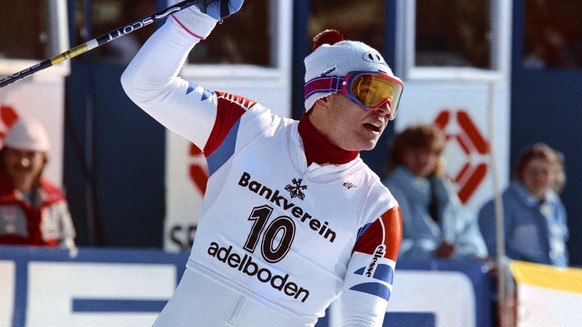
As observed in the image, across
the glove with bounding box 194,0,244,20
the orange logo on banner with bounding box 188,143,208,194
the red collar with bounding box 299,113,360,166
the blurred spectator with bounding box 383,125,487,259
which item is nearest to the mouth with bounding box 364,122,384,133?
the red collar with bounding box 299,113,360,166

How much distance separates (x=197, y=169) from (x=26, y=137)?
1126 millimetres

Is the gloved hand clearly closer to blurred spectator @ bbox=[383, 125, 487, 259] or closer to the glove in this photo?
the glove

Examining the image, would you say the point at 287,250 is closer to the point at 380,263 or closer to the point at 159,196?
the point at 380,263

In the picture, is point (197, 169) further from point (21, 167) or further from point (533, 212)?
point (533, 212)

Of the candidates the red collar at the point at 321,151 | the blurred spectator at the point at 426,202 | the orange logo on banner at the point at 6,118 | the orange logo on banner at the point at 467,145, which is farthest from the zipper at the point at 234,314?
the orange logo on banner at the point at 467,145

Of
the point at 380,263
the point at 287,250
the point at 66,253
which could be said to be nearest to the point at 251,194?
the point at 287,250

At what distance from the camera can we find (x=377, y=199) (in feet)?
13.0

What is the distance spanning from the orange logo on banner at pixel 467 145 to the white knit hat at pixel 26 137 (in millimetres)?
2477

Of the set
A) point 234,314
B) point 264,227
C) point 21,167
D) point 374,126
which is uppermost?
point 374,126

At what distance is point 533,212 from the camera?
7000 mm

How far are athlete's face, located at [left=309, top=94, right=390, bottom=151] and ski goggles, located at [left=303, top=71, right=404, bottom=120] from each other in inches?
0.8

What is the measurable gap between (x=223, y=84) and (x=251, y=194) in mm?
3235

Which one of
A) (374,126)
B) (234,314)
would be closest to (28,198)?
(234,314)

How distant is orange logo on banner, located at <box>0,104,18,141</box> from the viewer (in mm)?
6621
